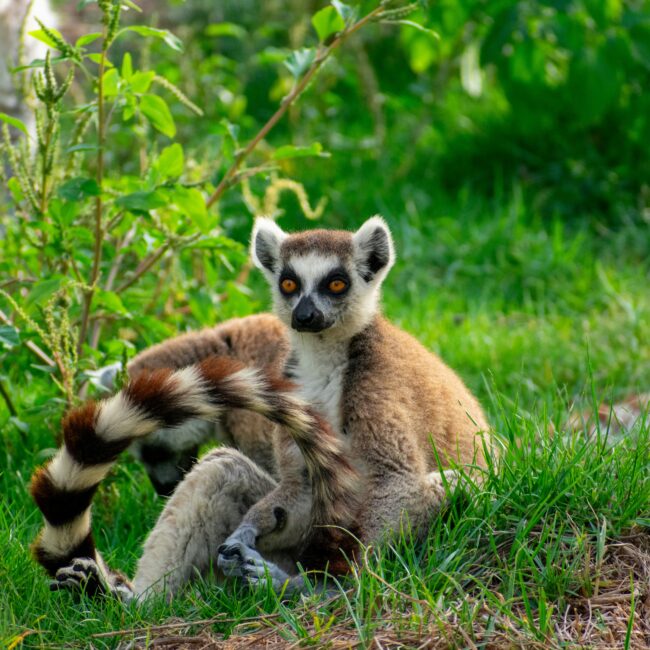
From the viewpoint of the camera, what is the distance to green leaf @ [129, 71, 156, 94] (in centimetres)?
441

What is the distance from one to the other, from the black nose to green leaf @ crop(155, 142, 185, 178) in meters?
1.05

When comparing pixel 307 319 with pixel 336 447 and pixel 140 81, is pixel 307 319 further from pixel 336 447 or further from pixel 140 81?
pixel 140 81

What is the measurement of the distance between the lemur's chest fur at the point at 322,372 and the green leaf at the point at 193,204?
2.94ft

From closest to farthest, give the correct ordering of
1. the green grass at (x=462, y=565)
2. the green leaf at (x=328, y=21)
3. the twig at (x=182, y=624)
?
the green grass at (x=462, y=565), the twig at (x=182, y=624), the green leaf at (x=328, y=21)

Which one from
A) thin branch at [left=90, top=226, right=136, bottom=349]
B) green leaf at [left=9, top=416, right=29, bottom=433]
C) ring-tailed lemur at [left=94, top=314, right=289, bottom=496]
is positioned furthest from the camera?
thin branch at [left=90, top=226, right=136, bottom=349]

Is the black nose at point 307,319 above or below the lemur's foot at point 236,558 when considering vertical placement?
above

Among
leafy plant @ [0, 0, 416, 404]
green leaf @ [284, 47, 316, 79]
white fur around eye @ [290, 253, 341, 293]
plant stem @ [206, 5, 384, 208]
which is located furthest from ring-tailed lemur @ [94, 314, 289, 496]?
green leaf @ [284, 47, 316, 79]

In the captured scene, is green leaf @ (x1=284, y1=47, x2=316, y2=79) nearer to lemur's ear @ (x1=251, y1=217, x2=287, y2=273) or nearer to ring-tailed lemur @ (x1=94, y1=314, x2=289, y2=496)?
lemur's ear @ (x1=251, y1=217, x2=287, y2=273)

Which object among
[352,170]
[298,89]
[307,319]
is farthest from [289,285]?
A: [352,170]

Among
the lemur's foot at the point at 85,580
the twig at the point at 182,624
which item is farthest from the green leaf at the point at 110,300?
the twig at the point at 182,624

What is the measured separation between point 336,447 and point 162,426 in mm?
612

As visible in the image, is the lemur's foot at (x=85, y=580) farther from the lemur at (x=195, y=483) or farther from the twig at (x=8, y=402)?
the twig at (x=8, y=402)

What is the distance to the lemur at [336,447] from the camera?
360 centimetres

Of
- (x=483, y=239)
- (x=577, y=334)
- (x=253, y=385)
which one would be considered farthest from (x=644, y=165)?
(x=253, y=385)
